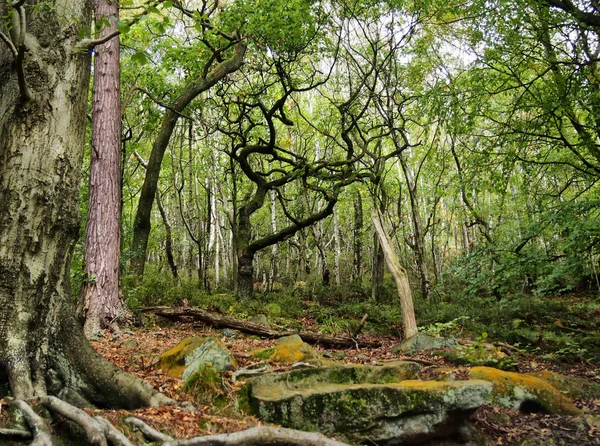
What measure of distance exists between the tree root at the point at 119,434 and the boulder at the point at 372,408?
0.73m

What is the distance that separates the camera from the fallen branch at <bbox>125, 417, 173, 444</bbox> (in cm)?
289

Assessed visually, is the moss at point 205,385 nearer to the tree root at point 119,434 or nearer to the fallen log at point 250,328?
the tree root at point 119,434

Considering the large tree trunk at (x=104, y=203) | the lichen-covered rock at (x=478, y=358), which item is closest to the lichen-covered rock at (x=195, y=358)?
the large tree trunk at (x=104, y=203)

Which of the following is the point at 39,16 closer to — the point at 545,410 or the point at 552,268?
the point at 545,410

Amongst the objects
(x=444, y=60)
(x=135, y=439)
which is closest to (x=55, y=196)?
(x=135, y=439)

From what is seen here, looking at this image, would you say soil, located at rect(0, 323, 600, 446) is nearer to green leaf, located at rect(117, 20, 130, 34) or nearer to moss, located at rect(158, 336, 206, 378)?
moss, located at rect(158, 336, 206, 378)

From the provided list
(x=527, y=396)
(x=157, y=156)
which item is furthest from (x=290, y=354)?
(x=157, y=156)

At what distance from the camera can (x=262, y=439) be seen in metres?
3.06

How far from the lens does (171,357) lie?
207 inches

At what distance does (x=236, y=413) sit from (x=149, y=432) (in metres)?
1.17

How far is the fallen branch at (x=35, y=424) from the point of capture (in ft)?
8.58

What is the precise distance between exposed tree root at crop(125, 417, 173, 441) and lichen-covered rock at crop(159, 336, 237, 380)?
4.98 ft

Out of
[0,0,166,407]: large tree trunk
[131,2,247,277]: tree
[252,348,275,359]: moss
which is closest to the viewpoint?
[0,0,166,407]: large tree trunk

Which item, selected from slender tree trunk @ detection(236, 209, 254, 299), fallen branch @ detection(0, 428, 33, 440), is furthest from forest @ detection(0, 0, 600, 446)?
slender tree trunk @ detection(236, 209, 254, 299)
